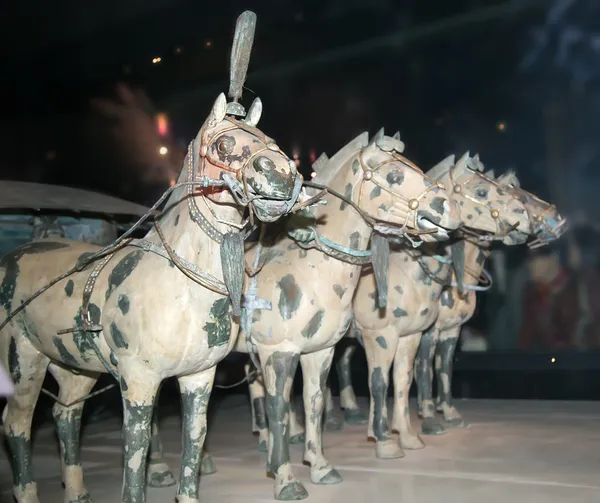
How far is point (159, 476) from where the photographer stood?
5.25m

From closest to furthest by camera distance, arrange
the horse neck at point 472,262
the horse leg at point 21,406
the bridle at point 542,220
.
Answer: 1. the horse leg at point 21,406
2. the horse neck at point 472,262
3. the bridle at point 542,220

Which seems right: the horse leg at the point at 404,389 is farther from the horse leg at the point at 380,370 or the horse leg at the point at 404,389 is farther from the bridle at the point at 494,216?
the bridle at the point at 494,216

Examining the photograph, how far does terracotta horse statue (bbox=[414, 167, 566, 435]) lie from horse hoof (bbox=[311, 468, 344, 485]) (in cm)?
190

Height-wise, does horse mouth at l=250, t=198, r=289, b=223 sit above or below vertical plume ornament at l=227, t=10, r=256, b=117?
below

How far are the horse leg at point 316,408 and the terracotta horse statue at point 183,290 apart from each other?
121 centimetres

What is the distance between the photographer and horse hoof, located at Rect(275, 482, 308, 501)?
4723 millimetres

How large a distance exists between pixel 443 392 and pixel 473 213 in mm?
1770

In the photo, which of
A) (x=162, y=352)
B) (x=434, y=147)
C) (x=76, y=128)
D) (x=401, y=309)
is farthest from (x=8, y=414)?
(x=434, y=147)

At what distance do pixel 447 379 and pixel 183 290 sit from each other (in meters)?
4.29

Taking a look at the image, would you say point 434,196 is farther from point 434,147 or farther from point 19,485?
point 434,147

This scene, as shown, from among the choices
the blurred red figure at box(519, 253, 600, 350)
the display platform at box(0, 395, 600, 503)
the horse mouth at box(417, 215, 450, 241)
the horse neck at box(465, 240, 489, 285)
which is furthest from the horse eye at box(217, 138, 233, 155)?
the blurred red figure at box(519, 253, 600, 350)

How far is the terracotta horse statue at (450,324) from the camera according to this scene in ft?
23.6

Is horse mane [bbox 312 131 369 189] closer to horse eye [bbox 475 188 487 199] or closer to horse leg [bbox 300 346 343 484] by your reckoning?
horse leg [bbox 300 346 343 484]

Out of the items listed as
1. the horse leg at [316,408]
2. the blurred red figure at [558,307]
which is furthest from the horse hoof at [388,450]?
the blurred red figure at [558,307]
